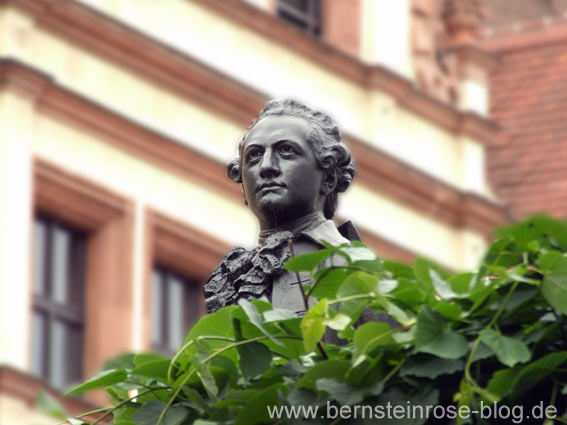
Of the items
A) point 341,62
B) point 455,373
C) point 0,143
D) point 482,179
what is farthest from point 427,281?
point 482,179

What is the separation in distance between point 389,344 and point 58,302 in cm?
1962

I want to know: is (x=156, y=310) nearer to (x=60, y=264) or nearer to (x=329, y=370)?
(x=60, y=264)

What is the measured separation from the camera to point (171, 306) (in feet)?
93.7

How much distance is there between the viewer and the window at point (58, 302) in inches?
1049

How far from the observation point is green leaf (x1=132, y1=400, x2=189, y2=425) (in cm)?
776

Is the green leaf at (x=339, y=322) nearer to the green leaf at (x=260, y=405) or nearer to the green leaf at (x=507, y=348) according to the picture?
the green leaf at (x=260, y=405)

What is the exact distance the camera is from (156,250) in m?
28.4

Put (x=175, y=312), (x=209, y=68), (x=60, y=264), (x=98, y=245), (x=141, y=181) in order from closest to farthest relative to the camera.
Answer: (x=60, y=264)
(x=98, y=245)
(x=141, y=181)
(x=175, y=312)
(x=209, y=68)

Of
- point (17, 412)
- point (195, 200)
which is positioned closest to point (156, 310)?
point (195, 200)

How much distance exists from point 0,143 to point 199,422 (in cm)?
1867

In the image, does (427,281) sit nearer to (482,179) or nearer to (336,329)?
(336,329)

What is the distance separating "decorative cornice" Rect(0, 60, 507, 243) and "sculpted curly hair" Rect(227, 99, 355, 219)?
1752 centimetres

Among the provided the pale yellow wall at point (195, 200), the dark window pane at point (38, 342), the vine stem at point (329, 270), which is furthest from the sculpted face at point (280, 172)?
the pale yellow wall at point (195, 200)

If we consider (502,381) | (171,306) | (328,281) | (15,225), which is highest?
(171,306)
